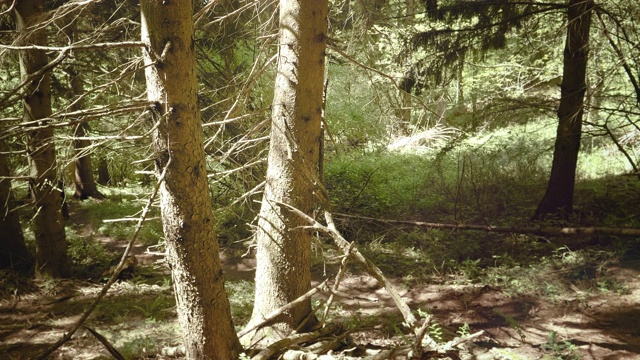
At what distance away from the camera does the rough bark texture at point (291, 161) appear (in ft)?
12.7

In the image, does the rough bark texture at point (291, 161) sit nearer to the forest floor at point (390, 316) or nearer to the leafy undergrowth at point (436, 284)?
the leafy undergrowth at point (436, 284)

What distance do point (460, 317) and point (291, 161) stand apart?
354 cm

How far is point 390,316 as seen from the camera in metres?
5.70

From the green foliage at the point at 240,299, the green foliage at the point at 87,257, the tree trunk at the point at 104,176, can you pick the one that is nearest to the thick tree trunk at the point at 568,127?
the green foliage at the point at 240,299

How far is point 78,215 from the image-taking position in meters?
11.6

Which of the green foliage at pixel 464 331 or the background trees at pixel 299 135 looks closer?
the background trees at pixel 299 135

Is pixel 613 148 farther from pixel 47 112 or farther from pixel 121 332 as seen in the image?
pixel 47 112

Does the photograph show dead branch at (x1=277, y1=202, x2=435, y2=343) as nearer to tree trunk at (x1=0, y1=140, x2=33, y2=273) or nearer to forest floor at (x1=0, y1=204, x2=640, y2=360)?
forest floor at (x1=0, y1=204, x2=640, y2=360)

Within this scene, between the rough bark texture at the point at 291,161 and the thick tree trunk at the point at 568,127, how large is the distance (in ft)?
18.7

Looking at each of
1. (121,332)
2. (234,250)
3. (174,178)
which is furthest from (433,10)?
(121,332)

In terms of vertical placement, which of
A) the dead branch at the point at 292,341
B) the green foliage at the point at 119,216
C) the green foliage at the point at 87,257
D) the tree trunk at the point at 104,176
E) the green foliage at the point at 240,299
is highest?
the tree trunk at the point at 104,176

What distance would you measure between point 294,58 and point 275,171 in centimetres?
110

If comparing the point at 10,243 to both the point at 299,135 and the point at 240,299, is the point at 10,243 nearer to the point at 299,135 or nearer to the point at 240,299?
the point at 240,299

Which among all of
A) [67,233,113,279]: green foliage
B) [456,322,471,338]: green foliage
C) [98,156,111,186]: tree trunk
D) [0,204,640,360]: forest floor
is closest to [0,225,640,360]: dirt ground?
[0,204,640,360]: forest floor
